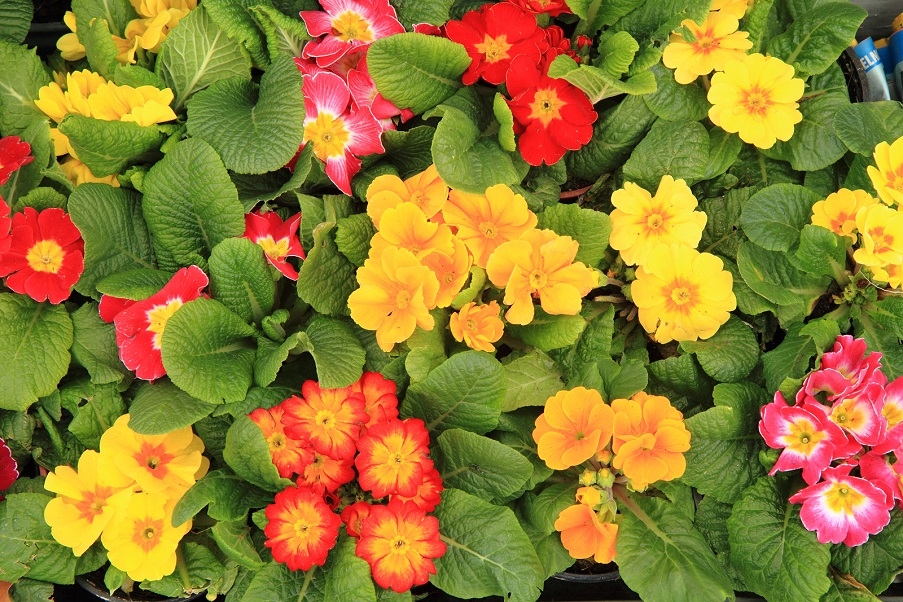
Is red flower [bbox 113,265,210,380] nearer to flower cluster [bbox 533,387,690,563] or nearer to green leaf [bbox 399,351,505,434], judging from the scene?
green leaf [bbox 399,351,505,434]

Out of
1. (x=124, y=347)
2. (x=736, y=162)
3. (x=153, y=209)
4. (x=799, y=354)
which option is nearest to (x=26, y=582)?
(x=124, y=347)

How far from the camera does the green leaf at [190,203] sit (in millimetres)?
1514

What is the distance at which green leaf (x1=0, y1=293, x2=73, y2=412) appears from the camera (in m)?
1.50

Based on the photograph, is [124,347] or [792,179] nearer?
[124,347]

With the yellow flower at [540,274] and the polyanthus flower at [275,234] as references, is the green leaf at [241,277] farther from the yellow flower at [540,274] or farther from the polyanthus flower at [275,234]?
the yellow flower at [540,274]

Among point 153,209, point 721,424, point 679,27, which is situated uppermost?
point 679,27

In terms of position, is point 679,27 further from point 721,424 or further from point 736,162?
point 721,424

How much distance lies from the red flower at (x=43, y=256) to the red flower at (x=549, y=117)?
2.88 ft

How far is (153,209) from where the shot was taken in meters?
1.56

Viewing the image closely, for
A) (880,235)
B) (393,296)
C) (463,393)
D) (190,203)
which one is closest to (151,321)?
(190,203)

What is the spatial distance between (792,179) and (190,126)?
1221 millimetres

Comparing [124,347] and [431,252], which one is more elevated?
[431,252]

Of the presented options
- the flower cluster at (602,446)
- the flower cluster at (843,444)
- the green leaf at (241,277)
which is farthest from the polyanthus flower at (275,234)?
the flower cluster at (843,444)

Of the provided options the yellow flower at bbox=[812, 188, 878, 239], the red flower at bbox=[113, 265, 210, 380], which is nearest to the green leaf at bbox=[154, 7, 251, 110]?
the red flower at bbox=[113, 265, 210, 380]
